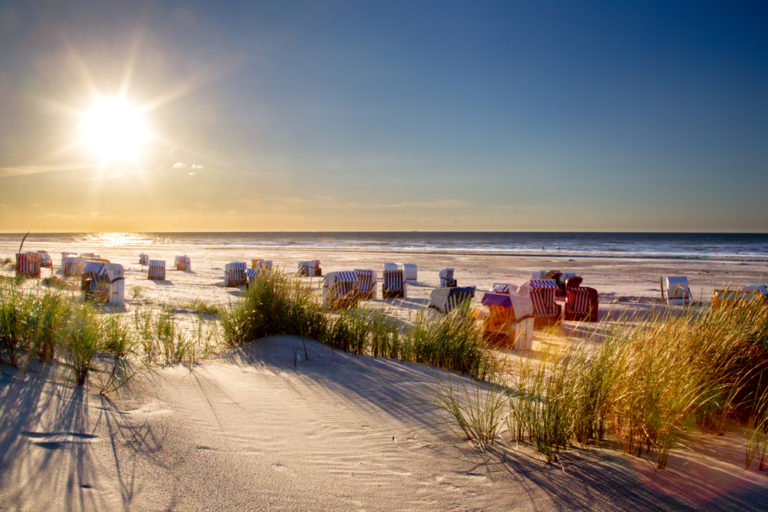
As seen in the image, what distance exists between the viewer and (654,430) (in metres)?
2.47

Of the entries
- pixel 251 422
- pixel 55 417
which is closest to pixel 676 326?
pixel 251 422

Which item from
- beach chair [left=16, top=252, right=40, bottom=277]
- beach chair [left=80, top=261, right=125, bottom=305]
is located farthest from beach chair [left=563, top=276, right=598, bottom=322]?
beach chair [left=16, top=252, right=40, bottom=277]

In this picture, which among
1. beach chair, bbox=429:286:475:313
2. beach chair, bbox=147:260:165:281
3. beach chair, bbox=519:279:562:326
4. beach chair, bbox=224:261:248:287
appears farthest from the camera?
beach chair, bbox=147:260:165:281

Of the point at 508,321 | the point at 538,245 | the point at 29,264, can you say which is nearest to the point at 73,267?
the point at 29,264

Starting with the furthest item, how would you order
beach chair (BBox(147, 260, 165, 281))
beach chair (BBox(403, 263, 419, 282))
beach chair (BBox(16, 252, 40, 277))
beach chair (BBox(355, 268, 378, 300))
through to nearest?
beach chair (BBox(403, 263, 419, 282))
beach chair (BBox(147, 260, 165, 281))
beach chair (BBox(16, 252, 40, 277))
beach chair (BBox(355, 268, 378, 300))

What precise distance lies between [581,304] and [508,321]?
160 inches

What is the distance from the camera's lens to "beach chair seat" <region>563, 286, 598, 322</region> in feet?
32.2

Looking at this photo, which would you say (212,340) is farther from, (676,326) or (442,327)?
(676,326)

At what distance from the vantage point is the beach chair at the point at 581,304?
9805 millimetres

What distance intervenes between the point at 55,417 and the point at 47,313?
1.62 metres

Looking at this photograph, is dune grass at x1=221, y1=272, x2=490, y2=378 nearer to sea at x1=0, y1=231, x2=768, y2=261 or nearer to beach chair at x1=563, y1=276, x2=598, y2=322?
beach chair at x1=563, y1=276, x2=598, y2=322

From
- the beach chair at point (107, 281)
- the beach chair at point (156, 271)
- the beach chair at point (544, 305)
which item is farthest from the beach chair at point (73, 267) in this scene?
the beach chair at point (544, 305)

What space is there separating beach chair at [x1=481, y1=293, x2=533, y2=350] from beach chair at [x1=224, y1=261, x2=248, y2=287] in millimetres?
10968

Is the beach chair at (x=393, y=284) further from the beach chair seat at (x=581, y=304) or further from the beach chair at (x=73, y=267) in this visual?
the beach chair at (x=73, y=267)
